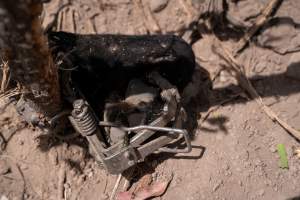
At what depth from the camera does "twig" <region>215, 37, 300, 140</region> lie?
218 centimetres

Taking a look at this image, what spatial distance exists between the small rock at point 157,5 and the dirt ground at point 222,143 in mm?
121

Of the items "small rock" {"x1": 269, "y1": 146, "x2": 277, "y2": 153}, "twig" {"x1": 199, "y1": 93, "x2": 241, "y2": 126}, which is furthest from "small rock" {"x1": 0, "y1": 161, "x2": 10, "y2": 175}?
"small rock" {"x1": 269, "y1": 146, "x2": 277, "y2": 153}

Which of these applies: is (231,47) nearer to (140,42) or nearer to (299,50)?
(299,50)

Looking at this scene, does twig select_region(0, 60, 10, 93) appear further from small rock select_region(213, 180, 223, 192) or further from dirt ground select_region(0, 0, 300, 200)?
small rock select_region(213, 180, 223, 192)

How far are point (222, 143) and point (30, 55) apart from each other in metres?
1.01

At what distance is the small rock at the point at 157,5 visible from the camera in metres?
2.50

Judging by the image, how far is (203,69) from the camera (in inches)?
93.3

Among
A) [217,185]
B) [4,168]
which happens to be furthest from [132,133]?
[4,168]

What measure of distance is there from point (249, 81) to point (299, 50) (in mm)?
296

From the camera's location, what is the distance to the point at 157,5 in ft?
8.19

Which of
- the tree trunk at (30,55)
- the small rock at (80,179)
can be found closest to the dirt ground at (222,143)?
the small rock at (80,179)

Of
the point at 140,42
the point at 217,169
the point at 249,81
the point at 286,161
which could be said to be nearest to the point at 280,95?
the point at 249,81

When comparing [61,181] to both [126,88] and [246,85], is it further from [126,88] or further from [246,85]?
[246,85]

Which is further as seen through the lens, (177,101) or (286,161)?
(286,161)
